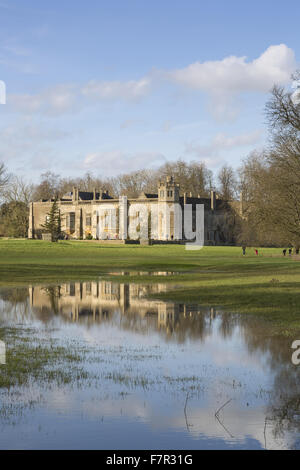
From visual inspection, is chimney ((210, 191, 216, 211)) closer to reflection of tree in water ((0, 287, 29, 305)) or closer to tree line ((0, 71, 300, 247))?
tree line ((0, 71, 300, 247))

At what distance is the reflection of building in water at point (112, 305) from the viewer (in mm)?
16531

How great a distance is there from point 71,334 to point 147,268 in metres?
27.7

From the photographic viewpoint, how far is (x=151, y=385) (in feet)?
30.9

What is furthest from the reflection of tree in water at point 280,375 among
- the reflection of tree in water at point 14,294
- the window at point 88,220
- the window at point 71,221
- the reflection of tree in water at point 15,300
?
the window at point 71,221

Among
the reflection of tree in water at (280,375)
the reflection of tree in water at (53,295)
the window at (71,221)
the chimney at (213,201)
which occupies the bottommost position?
the reflection of tree in water at (53,295)

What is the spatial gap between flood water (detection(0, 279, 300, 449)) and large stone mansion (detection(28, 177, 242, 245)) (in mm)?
88865

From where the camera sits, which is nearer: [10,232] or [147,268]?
[147,268]

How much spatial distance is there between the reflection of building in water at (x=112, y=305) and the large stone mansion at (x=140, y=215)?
3088 inches

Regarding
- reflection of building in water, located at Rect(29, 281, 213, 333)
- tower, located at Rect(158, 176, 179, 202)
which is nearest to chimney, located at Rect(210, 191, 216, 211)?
tower, located at Rect(158, 176, 179, 202)

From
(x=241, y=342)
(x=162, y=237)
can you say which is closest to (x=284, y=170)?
(x=241, y=342)

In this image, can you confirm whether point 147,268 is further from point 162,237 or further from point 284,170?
point 162,237

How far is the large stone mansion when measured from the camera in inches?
4262

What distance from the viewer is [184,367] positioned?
1066 centimetres

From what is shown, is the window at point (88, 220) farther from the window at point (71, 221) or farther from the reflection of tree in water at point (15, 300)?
the reflection of tree in water at point (15, 300)
